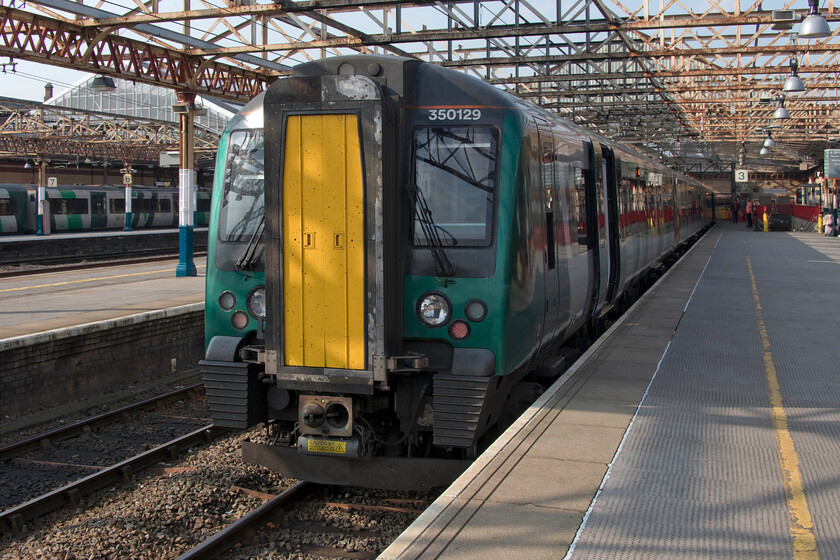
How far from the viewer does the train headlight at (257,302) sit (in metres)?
6.50

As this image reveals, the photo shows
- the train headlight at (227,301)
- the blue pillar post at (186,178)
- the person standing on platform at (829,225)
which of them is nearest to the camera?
the train headlight at (227,301)

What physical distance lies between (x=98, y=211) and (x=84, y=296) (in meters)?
29.1

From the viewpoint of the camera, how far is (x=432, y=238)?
625 cm

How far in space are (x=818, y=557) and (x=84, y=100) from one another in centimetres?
6189

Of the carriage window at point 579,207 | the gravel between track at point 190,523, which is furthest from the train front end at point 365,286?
the carriage window at point 579,207

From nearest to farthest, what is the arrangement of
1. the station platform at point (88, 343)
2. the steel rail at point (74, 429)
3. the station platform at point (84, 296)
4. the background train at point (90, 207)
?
1. the steel rail at point (74, 429)
2. the station platform at point (88, 343)
3. the station platform at point (84, 296)
4. the background train at point (90, 207)

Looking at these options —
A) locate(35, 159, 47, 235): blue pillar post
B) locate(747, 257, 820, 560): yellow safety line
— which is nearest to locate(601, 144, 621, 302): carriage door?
locate(747, 257, 820, 560): yellow safety line

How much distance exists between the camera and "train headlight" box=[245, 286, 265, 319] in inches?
256

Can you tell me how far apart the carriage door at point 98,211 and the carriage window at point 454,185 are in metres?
39.4

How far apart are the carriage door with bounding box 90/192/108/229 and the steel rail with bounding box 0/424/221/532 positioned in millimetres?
36198

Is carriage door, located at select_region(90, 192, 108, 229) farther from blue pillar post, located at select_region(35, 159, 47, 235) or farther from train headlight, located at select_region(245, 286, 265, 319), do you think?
train headlight, located at select_region(245, 286, 265, 319)

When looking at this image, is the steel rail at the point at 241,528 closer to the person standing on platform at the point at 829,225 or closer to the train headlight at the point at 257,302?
the train headlight at the point at 257,302

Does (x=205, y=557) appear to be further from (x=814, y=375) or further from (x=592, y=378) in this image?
(x=814, y=375)

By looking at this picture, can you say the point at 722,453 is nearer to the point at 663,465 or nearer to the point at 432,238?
the point at 663,465
